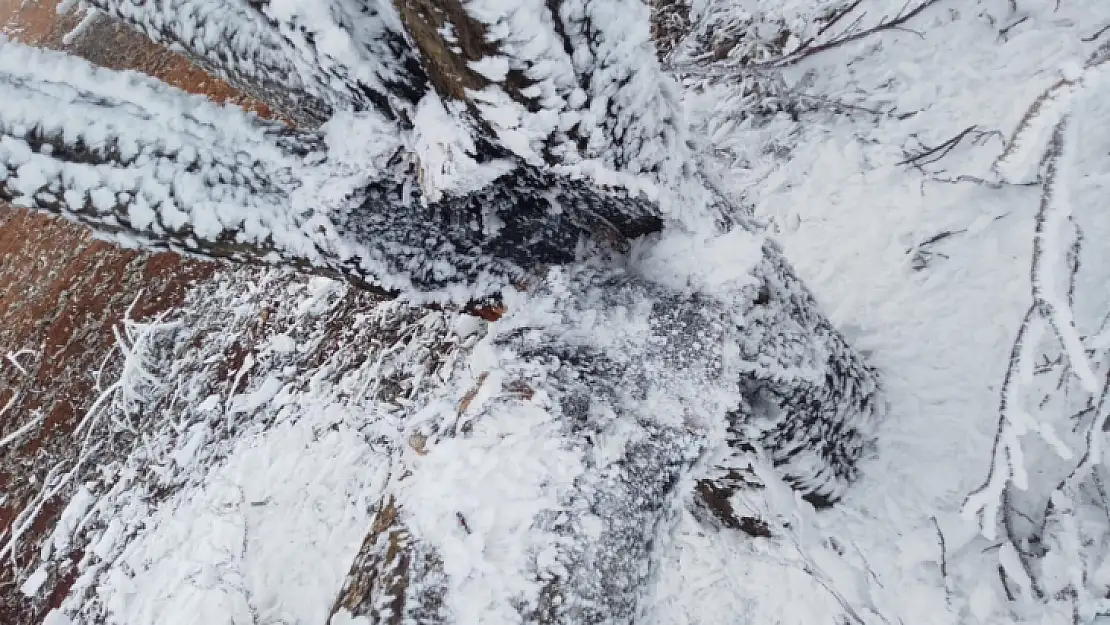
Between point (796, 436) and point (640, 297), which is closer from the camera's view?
point (640, 297)

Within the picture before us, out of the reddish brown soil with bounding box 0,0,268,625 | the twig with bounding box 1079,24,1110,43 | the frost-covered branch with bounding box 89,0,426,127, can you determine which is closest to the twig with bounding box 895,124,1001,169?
the twig with bounding box 1079,24,1110,43

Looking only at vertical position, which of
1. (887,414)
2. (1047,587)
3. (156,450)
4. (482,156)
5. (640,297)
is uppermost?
(482,156)

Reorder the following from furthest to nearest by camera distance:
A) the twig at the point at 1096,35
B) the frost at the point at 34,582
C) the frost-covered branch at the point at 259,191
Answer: the frost at the point at 34,582, the twig at the point at 1096,35, the frost-covered branch at the point at 259,191

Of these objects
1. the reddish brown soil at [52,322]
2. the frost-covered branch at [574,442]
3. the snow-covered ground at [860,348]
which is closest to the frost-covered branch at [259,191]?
the frost-covered branch at [574,442]

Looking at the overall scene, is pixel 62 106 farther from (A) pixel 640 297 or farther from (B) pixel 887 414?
(B) pixel 887 414

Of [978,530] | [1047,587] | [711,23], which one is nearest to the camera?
[1047,587]

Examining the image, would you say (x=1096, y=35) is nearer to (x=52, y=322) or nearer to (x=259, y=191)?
(x=259, y=191)

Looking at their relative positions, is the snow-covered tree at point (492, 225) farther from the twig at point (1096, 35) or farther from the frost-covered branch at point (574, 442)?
the twig at point (1096, 35)

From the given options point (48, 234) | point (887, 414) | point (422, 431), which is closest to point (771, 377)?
point (422, 431)
